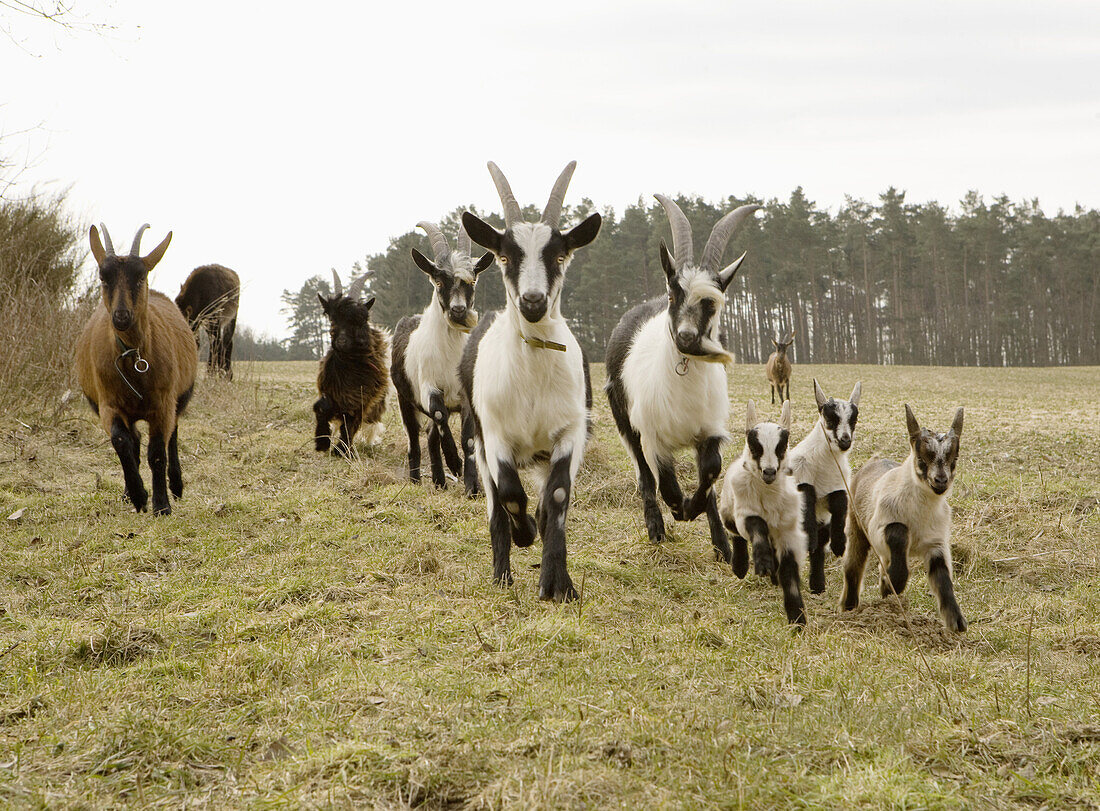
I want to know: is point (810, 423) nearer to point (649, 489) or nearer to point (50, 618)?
point (649, 489)

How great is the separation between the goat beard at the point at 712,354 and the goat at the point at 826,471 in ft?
2.86

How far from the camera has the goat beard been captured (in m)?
6.31

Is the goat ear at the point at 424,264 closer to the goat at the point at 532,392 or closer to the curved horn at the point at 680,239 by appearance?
the curved horn at the point at 680,239

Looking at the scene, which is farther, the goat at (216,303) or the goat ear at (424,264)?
the goat at (216,303)

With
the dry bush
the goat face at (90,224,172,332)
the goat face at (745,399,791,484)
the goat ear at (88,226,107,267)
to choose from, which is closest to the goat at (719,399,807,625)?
the goat face at (745,399,791,484)

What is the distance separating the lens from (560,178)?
19.5ft

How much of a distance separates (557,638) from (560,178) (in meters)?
3.18

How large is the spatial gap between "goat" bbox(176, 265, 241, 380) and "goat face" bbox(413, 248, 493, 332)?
7.35 m

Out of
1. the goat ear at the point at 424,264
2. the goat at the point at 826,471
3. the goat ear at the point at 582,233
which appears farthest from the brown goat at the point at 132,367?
the goat at the point at 826,471

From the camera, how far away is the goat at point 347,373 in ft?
36.1

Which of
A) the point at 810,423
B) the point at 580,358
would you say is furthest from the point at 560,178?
the point at 810,423

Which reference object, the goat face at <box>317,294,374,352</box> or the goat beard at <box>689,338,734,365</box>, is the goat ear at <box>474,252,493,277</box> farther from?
the goat beard at <box>689,338,734,365</box>

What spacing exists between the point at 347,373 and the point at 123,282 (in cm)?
413

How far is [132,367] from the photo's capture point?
7.37 metres
